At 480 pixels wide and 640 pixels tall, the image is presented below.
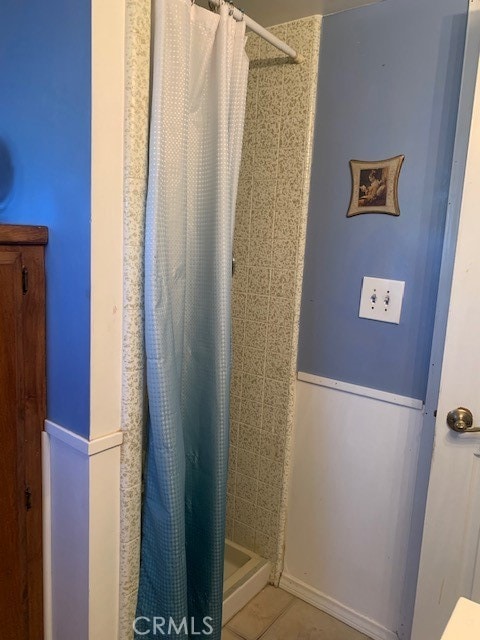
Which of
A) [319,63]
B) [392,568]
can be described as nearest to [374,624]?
[392,568]

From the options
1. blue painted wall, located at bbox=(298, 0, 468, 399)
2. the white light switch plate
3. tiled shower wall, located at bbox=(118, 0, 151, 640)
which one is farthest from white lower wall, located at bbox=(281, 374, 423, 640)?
tiled shower wall, located at bbox=(118, 0, 151, 640)

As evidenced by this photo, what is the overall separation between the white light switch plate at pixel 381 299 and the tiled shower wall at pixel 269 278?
0.26 m

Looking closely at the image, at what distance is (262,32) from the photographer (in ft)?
4.31

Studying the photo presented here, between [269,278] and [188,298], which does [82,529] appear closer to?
[188,298]

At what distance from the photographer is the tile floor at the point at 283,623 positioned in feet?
5.19

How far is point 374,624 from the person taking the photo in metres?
1.57

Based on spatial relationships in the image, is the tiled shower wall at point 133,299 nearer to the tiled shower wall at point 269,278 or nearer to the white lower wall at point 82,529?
the white lower wall at point 82,529

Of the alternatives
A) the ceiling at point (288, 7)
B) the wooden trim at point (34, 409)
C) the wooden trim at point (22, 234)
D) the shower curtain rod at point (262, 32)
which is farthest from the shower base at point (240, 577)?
the ceiling at point (288, 7)

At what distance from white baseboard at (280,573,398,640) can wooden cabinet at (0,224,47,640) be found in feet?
3.22

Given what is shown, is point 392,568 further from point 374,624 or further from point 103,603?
point 103,603

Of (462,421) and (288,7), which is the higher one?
(288,7)

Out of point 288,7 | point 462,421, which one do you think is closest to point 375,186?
point 288,7

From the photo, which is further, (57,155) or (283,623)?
(283,623)

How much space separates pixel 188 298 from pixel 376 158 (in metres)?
0.77
